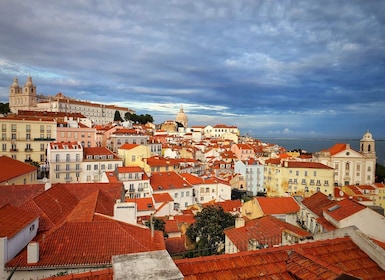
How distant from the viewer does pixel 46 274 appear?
8.59m

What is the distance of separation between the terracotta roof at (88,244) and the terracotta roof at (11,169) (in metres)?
19.0

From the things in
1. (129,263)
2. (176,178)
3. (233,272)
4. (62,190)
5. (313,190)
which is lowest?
(313,190)

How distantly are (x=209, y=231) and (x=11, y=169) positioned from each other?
21370mm

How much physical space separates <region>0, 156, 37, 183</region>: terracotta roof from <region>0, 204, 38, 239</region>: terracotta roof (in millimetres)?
17195

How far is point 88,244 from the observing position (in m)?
9.67

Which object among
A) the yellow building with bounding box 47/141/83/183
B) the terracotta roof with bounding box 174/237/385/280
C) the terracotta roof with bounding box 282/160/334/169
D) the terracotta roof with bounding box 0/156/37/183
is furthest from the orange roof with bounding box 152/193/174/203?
the terracotta roof with bounding box 174/237/385/280

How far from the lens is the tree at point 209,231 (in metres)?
17.3

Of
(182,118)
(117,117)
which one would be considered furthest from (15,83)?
(182,118)

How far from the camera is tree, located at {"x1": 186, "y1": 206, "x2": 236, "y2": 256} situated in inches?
680

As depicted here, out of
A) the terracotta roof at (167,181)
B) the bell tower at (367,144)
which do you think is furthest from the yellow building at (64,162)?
the bell tower at (367,144)

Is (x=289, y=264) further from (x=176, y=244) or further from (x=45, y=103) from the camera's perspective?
(x=45, y=103)

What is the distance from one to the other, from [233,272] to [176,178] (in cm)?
3326

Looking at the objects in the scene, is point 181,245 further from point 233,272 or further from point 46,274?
point 233,272

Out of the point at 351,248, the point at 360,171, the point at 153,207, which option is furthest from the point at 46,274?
the point at 360,171
